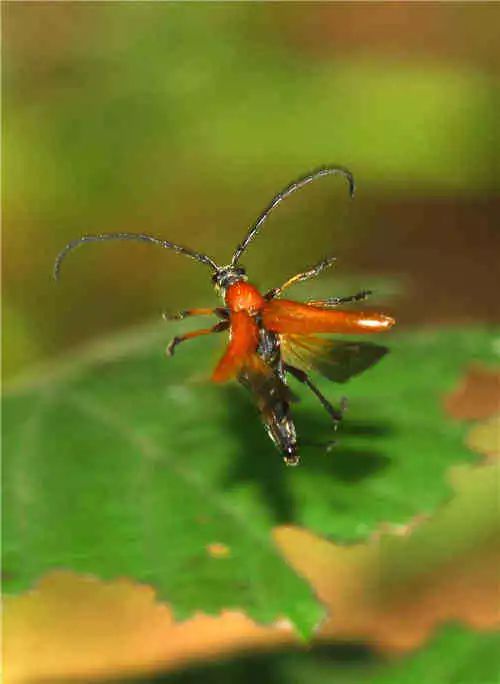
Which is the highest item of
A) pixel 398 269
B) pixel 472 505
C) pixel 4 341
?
pixel 398 269

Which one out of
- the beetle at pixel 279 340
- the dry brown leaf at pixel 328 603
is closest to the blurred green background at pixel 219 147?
the dry brown leaf at pixel 328 603

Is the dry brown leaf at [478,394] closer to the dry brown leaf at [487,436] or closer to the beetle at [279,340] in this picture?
the dry brown leaf at [487,436]

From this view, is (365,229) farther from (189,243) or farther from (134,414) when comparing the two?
(134,414)

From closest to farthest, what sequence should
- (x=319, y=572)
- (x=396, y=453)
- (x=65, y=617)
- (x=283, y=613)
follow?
(x=283, y=613) → (x=396, y=453) → (x=65, y=617) → (x=319, y=572)

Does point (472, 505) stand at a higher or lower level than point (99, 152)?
lower

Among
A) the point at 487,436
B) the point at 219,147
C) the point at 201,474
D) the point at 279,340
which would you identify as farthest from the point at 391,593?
the point at 219,147

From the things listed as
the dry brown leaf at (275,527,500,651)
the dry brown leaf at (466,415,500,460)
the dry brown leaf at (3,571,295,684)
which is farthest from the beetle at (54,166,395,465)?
the dry brown leaf at (275,527,500,651)

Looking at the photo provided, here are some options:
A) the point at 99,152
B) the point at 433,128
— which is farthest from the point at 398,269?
the point at 99,152

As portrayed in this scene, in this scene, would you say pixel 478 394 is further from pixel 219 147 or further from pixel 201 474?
pixel 201 474
